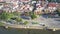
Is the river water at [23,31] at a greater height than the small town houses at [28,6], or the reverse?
the small town houses at [28,6]

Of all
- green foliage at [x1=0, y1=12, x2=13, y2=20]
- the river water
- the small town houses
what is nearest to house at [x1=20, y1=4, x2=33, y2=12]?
the small town houses

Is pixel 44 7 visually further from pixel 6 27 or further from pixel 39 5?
pixel 6 27

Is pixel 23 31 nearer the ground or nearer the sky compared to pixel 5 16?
nearer the ground

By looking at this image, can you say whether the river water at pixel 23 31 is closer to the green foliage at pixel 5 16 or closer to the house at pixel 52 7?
the green foliage at pixel 5 16

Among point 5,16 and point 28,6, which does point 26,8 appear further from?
point 5,16

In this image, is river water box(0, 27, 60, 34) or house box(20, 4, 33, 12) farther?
house box(20, 4, 33, 12)

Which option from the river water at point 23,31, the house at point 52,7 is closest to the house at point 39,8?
the house at point 52,7

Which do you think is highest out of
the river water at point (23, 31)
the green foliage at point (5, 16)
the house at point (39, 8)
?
the house at point (39, 8)

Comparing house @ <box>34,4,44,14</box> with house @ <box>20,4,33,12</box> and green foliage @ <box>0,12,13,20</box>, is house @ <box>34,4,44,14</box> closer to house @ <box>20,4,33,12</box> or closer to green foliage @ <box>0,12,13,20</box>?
house @ <box>20,4,33,12</box>

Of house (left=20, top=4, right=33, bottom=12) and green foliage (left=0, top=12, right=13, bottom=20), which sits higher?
house (left=20, top=4, right=33, bottom=12)

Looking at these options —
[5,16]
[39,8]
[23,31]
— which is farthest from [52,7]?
[5,16]
